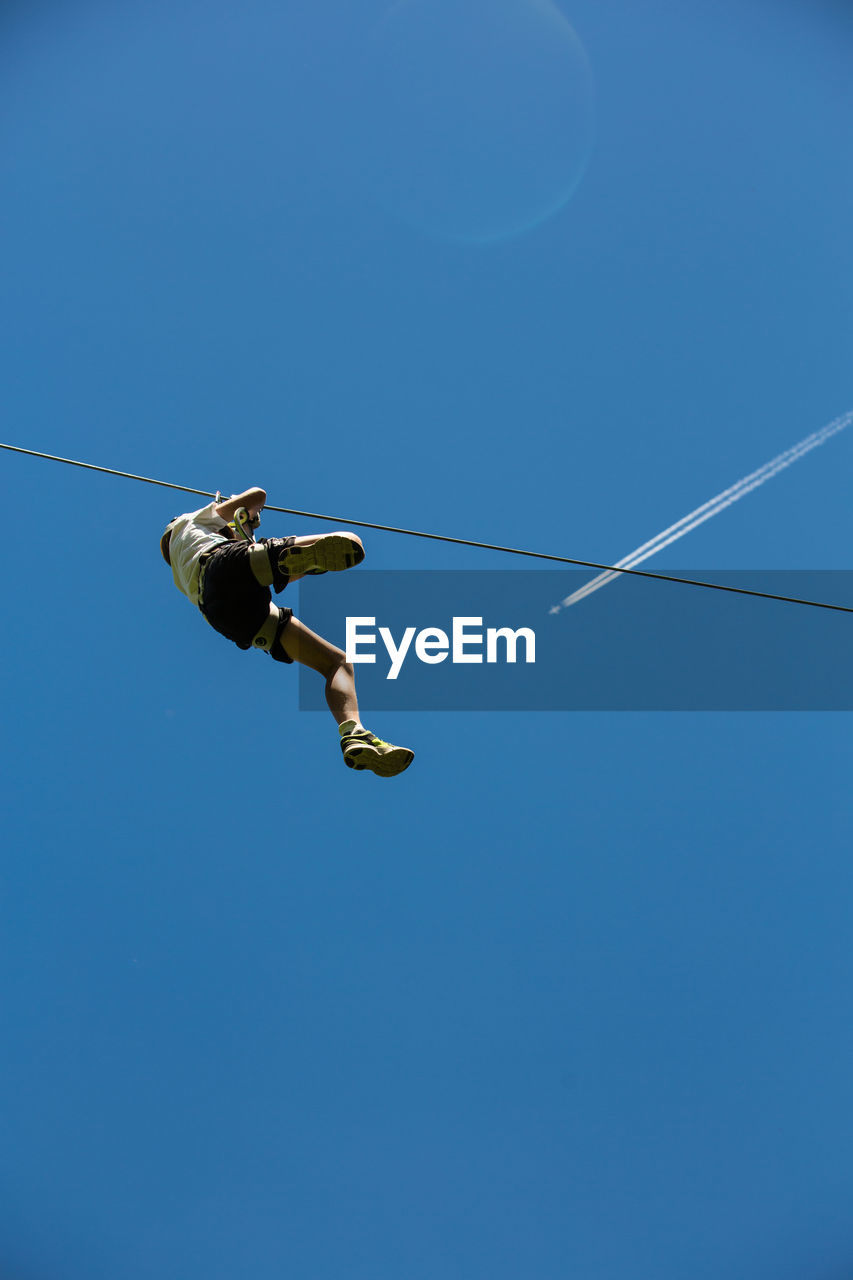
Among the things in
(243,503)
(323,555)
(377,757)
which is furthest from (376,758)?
(243,503)

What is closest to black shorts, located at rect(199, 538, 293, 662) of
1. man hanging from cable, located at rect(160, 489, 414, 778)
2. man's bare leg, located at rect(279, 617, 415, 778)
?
man hanging from cable, located at rect(160, 489, 414, 778)

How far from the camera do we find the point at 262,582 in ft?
19.0

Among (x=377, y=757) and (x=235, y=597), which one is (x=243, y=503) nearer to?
(x=235, y=597)

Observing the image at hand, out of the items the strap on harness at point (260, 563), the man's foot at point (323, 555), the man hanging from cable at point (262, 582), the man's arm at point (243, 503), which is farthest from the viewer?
the man's arm at point (243, 503)

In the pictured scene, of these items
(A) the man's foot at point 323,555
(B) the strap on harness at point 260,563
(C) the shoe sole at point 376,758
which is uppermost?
(B) the strap on harness at point 260,563

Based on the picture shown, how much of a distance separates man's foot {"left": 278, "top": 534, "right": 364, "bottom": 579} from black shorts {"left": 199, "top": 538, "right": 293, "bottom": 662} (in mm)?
128

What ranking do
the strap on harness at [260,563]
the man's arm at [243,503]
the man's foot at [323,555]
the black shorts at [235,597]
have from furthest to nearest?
the man's arm at [243,503], the black shorts at [235,597], the strap on harness at [260,563], the man's foot at [323,555]

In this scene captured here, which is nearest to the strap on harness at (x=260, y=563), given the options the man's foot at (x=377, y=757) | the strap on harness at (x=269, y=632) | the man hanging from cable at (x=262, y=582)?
the man hanging from cable at (x=262, y=582)

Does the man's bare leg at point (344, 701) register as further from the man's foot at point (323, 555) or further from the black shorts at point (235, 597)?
the man's foot at point (323, 555)

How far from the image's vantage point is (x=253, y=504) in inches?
251

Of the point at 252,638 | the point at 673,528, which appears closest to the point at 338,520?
the point at 252,638

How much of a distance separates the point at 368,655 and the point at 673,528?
444cm

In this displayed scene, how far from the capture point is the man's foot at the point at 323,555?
545cm

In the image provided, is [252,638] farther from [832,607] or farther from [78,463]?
[832,607]
